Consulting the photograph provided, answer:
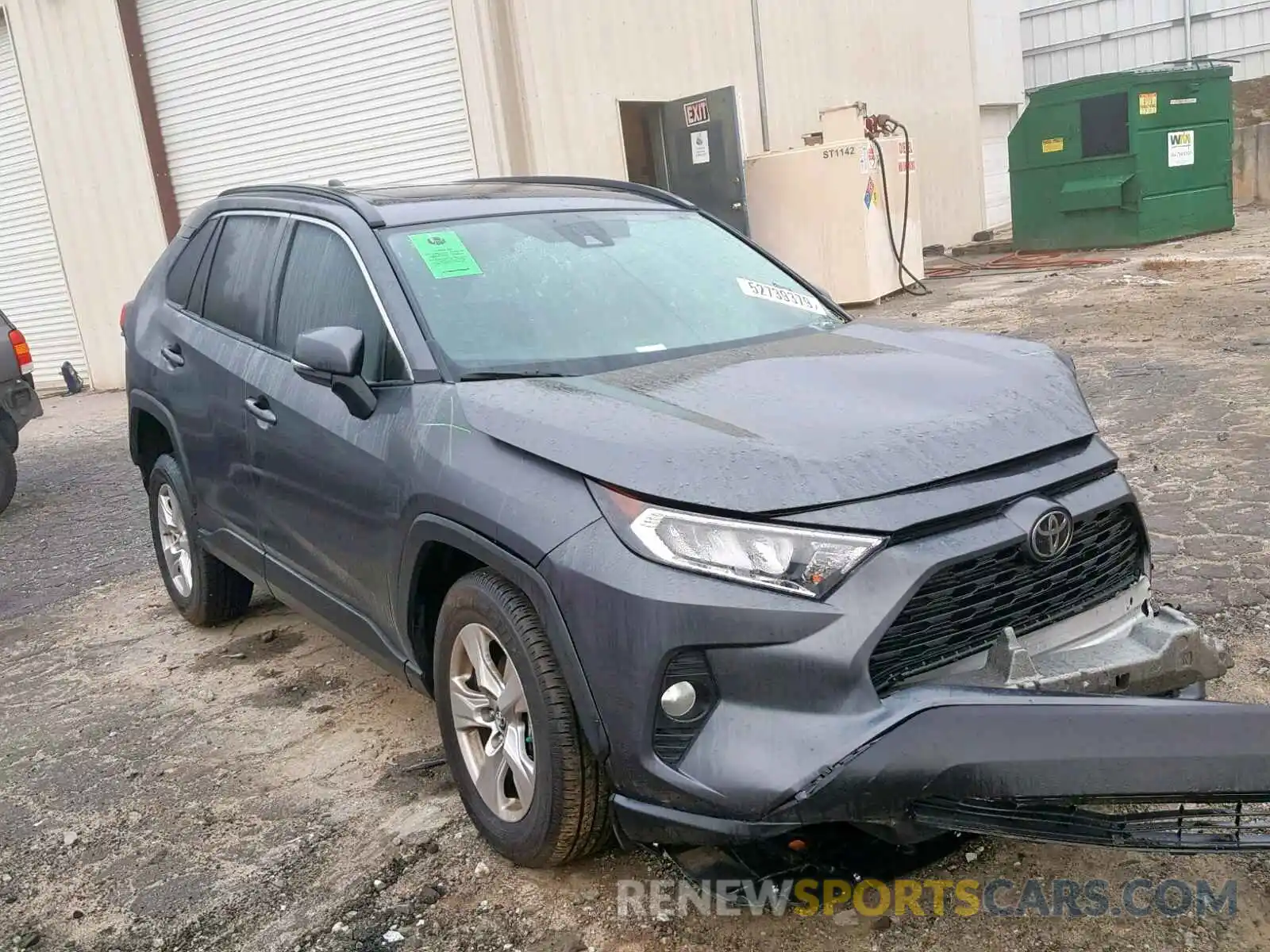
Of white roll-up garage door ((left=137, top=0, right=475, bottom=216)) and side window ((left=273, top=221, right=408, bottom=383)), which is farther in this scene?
white roll-up garage door ((left=137, top=0, right=475, bottom=216))

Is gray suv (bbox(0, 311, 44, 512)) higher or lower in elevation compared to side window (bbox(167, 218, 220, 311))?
lower

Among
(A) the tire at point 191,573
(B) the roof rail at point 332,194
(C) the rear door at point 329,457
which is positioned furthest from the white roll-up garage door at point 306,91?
(C) the rear door at point 329,457

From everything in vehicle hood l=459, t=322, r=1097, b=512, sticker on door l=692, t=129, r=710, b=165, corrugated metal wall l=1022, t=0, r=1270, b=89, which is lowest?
vehicle hood l=459, t=322, r=1097, b=512

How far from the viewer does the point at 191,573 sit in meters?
5.02

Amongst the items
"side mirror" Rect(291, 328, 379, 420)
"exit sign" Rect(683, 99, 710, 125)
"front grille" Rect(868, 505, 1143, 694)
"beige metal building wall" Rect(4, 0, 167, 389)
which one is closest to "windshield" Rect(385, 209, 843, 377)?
"side mirror" Rect(291, 328, 379, 420)

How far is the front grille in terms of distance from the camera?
2.39 metres

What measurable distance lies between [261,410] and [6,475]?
203 inches

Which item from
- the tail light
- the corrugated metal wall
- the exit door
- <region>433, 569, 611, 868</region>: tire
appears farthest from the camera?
the corrugated metal wall

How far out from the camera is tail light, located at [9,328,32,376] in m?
8.09

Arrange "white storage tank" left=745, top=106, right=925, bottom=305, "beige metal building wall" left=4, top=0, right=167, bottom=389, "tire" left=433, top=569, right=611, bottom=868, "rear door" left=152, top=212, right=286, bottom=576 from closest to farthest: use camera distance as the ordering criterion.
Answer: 1. "tire" left=433, top=569, right=611, bottom=868
2. "rear door" left=152, top=212, right=286, bottom=576
3. "white storage tank" left=745, top=106, right=925, bottom=305
4. "beige metal building wall" left=4, top=0, right=167, bottom=389

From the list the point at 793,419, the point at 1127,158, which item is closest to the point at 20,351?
the point at 793,419

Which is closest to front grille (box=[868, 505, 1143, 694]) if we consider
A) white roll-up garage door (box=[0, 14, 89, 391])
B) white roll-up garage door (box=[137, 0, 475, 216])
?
white roll-up garage door (box=[137, 0, 475, 216])

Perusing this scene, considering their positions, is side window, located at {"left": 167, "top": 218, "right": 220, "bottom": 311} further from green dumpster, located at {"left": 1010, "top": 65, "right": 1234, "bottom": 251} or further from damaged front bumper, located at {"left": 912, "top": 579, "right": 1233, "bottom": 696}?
green dumpster, located at {"left": 1010, "top": 65, "right": 1234, "bottom": 251}

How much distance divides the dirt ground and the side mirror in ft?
3.91
